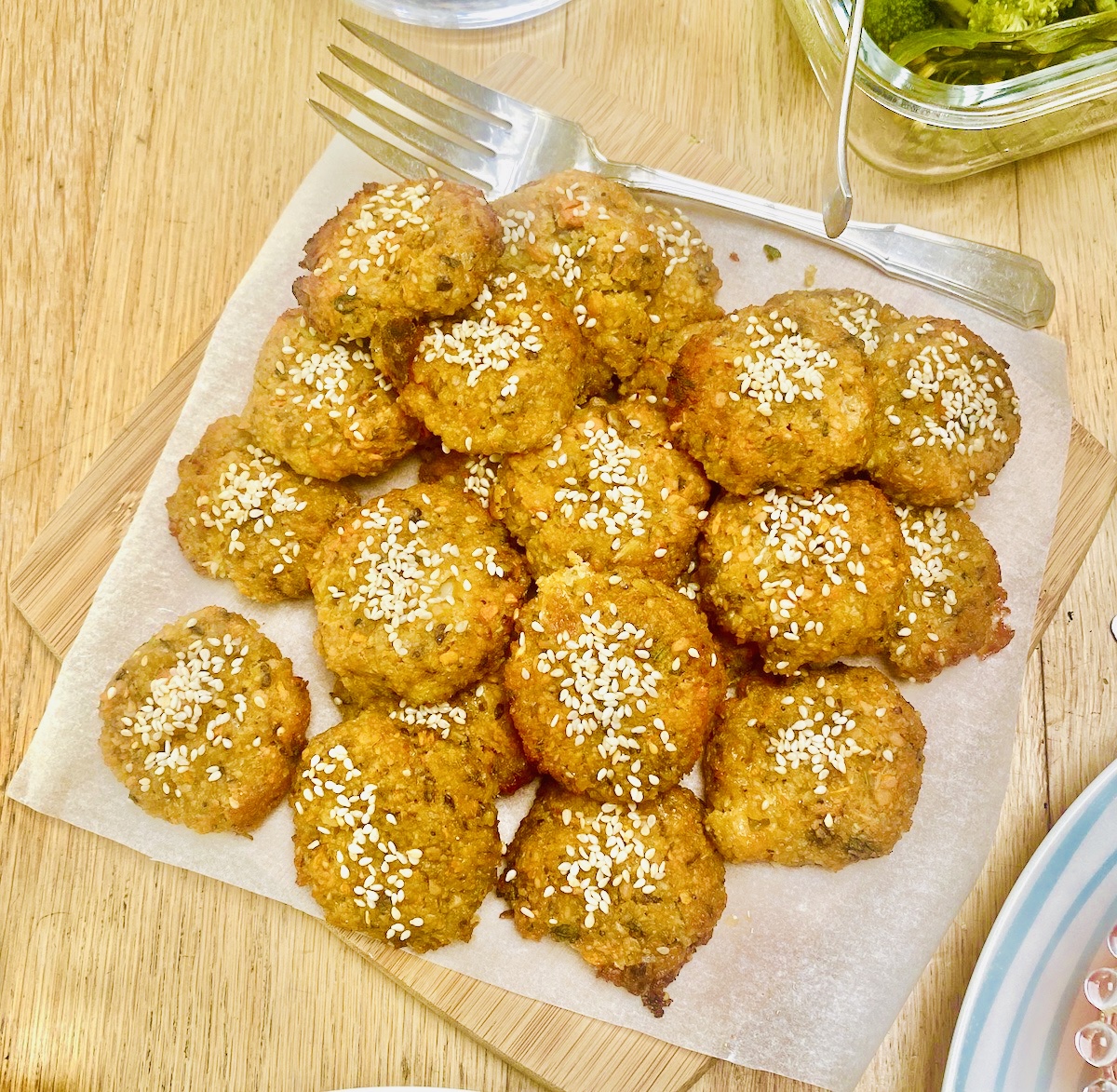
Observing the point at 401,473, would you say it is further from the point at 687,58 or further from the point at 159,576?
the point at 687,58

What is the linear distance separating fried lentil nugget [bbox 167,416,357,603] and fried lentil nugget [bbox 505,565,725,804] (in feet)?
2.06

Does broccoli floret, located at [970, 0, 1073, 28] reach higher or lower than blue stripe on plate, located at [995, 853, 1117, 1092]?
higher

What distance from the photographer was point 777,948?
2.55 m

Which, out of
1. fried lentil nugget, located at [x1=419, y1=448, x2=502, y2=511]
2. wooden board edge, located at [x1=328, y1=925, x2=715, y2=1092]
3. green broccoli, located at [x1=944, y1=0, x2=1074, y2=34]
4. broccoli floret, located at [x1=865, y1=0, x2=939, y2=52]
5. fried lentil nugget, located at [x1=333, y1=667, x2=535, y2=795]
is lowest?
wooden board edge, located at [x1=328, y1=925, x2=715, y2=1092]

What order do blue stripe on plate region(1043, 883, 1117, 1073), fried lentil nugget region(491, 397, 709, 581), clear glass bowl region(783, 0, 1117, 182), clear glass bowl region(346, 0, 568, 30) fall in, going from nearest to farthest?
fried lentil nugget region(491, 397, 709, 581), blue stripe on plate region(1043, 883, 1117, 1073), clear glass bowl region(783, 0, 1117, 182), clear glass bowl region(346, 0, 568, 30)

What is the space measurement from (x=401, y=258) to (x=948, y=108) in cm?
148

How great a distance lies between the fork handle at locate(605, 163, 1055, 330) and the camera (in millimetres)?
2760

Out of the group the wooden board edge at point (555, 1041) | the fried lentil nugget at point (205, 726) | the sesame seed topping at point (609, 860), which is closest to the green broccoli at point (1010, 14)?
the sesame seed topping at point (609, 860)

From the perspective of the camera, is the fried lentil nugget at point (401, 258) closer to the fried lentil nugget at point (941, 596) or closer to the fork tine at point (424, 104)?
the fork tine at point (424, 104)

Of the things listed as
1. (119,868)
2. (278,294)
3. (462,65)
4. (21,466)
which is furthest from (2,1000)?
(462,65)

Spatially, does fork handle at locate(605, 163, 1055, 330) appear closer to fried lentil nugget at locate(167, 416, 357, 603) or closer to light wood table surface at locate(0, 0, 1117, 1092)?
light wood table surface at locate(0, 0, 1117, 1092)

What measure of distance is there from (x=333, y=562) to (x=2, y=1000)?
1.45 meters

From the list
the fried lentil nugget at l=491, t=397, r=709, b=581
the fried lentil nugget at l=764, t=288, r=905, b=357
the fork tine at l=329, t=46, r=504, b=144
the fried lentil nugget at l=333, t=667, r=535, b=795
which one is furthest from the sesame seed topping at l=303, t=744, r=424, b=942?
the fork tine at l=329, t=46, r=504, b=144

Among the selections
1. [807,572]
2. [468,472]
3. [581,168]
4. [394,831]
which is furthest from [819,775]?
[581,168]
